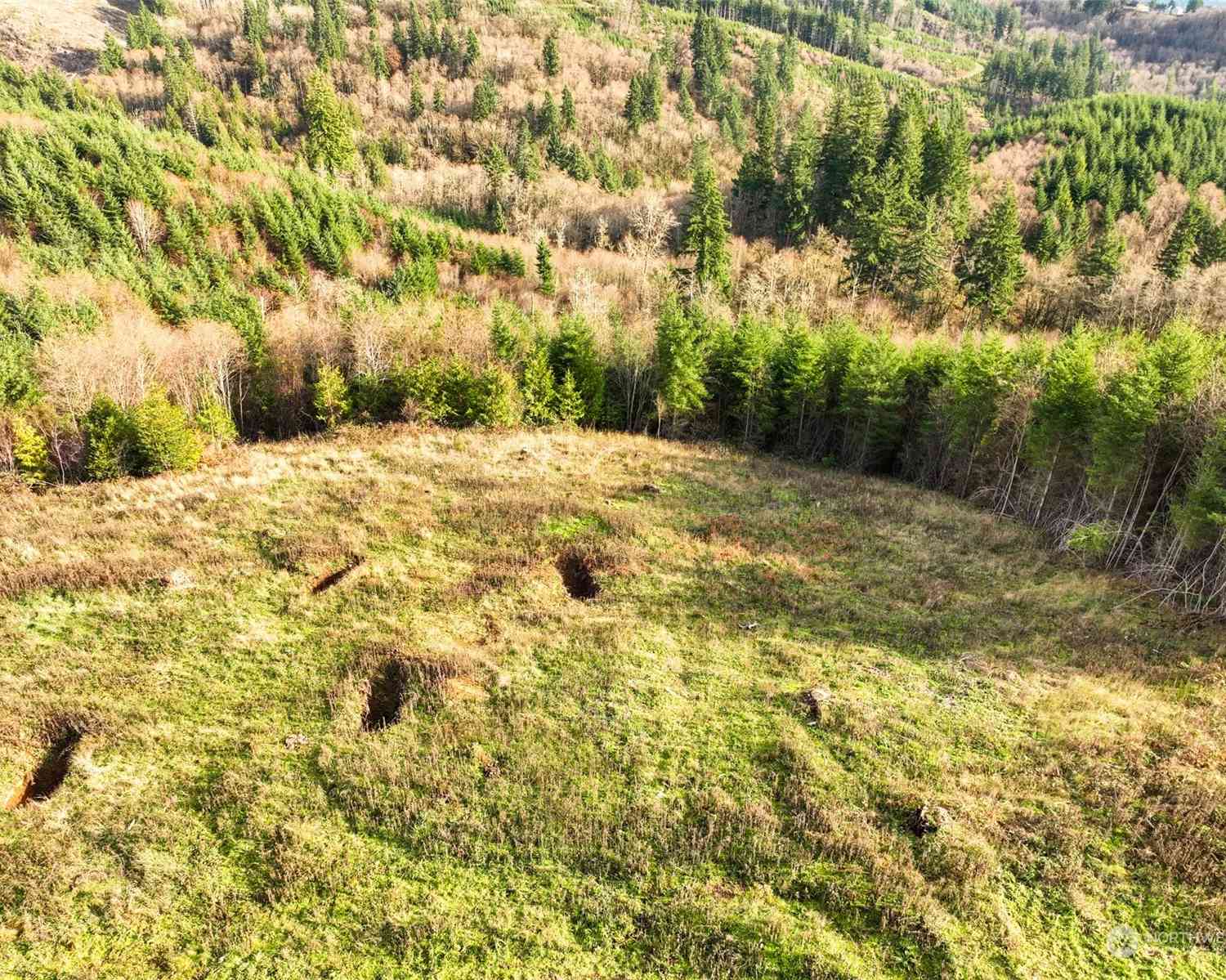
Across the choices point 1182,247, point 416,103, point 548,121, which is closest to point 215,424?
point 548,121

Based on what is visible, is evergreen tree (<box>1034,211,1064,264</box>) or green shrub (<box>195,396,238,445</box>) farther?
evergreen tree (<box>1034,211,1064,264</box>)

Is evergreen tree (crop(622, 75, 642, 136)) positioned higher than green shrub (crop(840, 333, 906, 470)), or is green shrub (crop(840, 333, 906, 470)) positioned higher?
evergreen tree (crop(622, 75, 642, 136))

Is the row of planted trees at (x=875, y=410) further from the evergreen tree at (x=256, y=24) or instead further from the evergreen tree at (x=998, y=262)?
the evergreen tree at (x=256, y=24)

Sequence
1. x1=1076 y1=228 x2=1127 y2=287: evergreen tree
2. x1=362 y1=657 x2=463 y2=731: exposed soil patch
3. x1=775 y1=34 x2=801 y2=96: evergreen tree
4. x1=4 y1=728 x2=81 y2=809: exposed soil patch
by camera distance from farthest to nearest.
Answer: x1=775 y1=34 x2=801 y2=96: evergreen tree, x1=1076 y1=228 x2=1127 y2=287: evergreen tree, x1=362 y1=657 x2=463 y2=731: exposed soil patch, x1=4 y1=728 x2=81 y2=809: exposed soil patch

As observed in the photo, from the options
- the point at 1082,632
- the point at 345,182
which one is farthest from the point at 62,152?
the point at 1082,632

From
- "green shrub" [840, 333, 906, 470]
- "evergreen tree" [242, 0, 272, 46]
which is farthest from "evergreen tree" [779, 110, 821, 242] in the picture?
"evergreen tree" [242, 0, 272, 46]

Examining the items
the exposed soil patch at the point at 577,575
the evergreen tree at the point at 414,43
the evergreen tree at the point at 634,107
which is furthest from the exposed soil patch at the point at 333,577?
the evergreen tree at the point at 414,43

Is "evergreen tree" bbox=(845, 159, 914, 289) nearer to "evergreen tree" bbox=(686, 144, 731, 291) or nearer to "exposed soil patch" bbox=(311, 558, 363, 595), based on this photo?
"evergreen tree" bbox=(686, 144, 731, 291)
